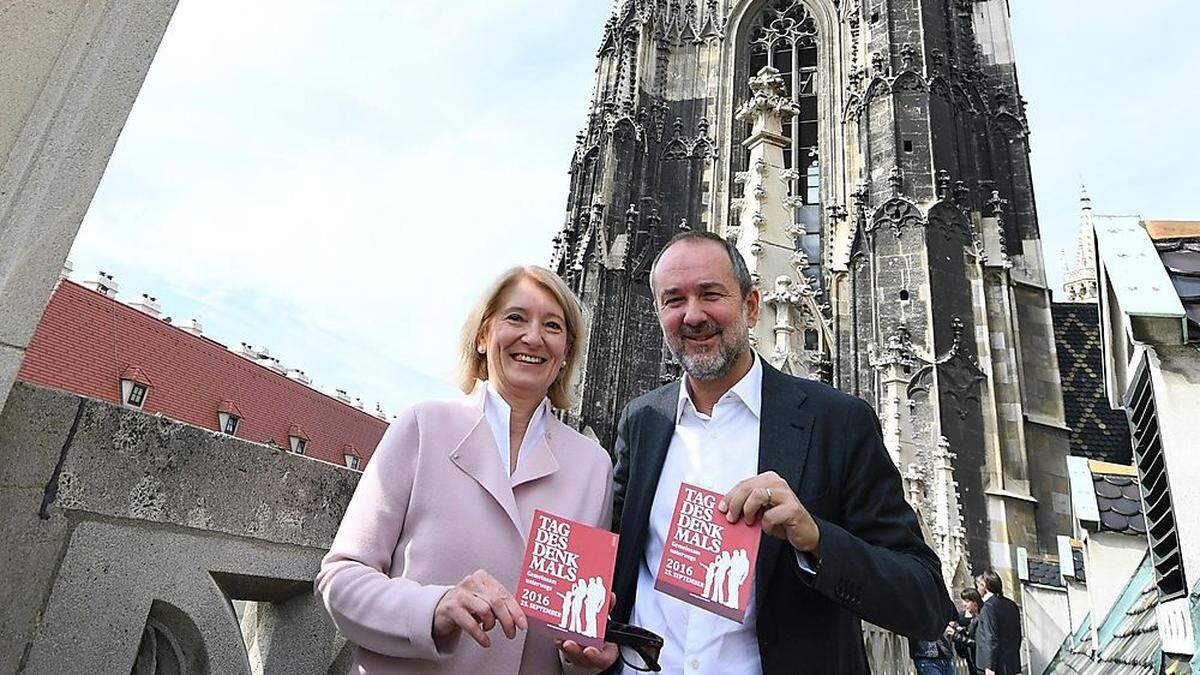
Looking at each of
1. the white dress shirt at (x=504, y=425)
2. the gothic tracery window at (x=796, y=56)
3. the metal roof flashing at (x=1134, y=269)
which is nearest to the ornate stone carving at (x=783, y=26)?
the gothic tracery window at (x=796, y=56)

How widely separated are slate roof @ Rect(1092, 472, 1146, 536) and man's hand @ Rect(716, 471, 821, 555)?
6000 mm

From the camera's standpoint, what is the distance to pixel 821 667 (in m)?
1.44

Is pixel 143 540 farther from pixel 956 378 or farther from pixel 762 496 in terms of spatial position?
pixel 956 378

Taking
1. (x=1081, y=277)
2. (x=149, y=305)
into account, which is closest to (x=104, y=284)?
(x=149, y=305)

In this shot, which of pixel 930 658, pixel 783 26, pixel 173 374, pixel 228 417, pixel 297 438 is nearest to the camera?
pixel 930 658

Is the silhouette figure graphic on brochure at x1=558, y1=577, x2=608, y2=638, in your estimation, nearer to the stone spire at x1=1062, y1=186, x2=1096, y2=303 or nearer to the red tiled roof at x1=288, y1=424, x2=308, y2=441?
the red tiled roof at x1=288, y1=424, x2=308, y2=441

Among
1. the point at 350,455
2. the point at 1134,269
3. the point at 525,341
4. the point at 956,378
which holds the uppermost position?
the point at 350,455

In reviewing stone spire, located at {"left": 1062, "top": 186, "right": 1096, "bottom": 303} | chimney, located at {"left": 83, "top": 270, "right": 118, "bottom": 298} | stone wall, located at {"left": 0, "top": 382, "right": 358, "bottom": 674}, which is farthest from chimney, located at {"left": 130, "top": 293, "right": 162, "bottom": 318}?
stone spire, located at {"left": 1062, "top": 186, "right": 1096, "bottom": 303}

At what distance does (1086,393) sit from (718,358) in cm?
1786

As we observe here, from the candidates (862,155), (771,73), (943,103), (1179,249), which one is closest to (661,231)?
(862,155)

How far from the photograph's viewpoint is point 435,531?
140cm

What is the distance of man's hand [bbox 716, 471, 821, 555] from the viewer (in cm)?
130

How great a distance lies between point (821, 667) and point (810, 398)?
55 cm

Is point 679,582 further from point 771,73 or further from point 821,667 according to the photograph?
point 771,73
